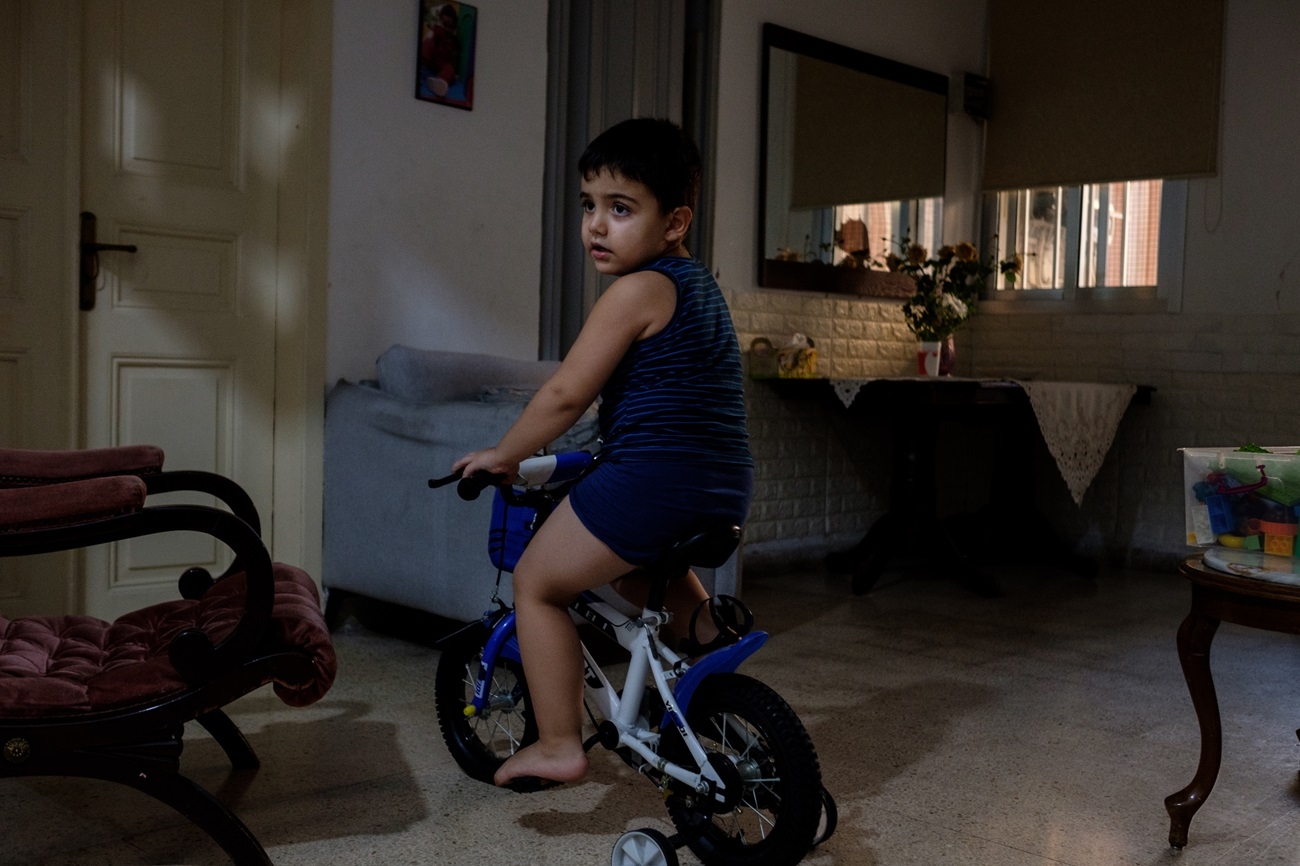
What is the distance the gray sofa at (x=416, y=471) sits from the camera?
9.61ft

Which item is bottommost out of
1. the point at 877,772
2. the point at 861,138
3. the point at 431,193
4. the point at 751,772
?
the point at 877,772

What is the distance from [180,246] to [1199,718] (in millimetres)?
2739

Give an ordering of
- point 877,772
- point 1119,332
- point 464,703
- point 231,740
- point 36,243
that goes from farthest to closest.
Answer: point 1119,332 < point 36,243 < point 877,772 < point 231,740 < point 464,703

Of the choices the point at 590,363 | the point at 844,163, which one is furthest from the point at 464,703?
the point at 844,163

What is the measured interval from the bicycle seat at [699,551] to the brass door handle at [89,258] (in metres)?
2.11

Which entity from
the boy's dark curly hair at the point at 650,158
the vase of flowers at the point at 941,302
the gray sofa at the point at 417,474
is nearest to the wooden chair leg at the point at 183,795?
the boy's dark curly hair at the point at 650,158

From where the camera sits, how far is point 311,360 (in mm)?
3385

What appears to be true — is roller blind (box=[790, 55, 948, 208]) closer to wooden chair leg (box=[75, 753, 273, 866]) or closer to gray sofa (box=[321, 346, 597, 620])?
gray sofa (box=[321, 346, 597, 620])

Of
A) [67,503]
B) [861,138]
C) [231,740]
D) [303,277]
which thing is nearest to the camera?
[67,503]

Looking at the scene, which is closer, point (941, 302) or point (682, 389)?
point (682, 389)

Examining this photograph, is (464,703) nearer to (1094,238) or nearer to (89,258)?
(89,258)

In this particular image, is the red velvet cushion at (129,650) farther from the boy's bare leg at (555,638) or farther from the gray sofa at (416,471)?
the gray sofa at (416,471)

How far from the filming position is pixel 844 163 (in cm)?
494

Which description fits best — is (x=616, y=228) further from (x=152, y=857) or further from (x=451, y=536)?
(x=451, y=536)
